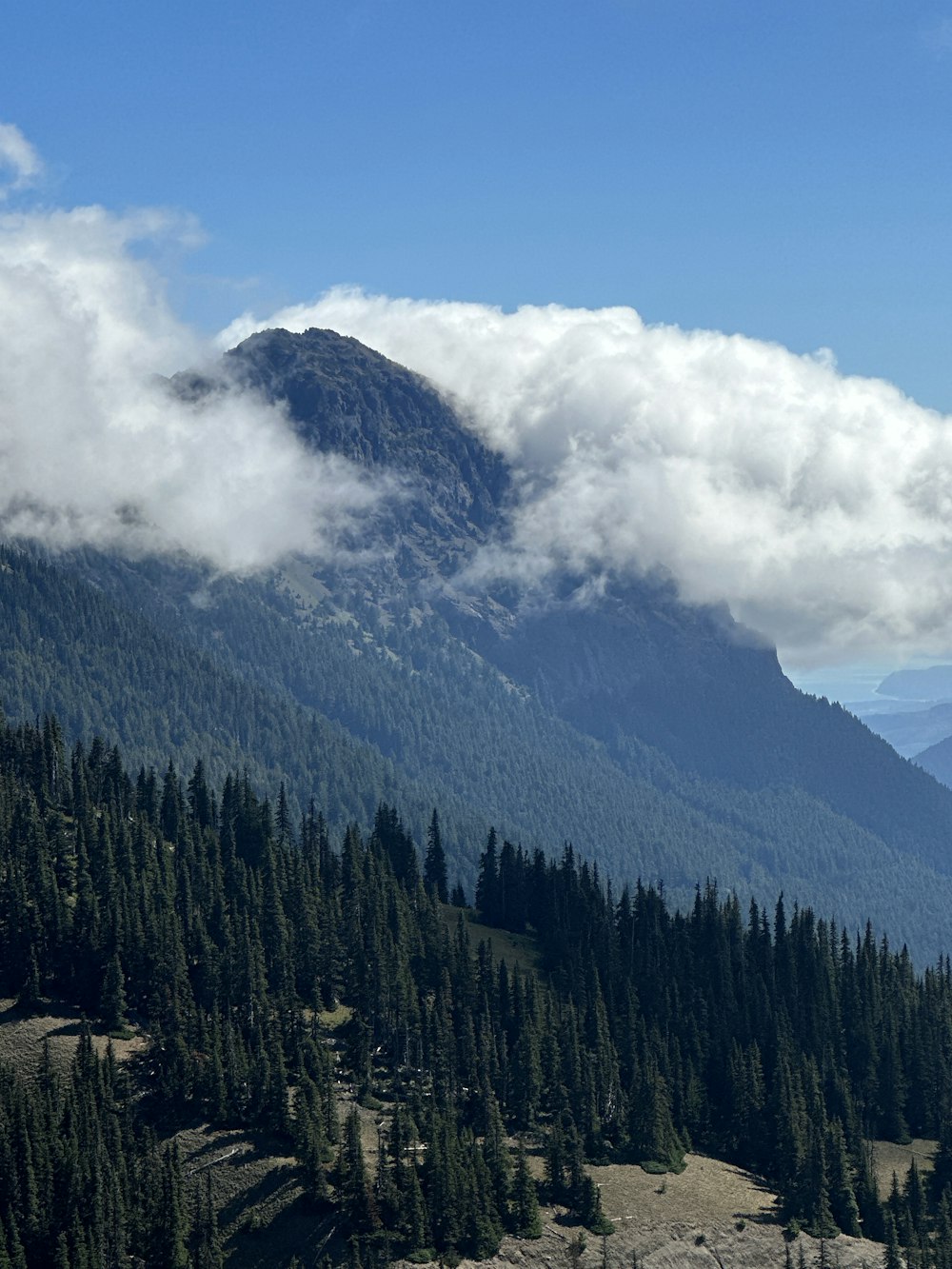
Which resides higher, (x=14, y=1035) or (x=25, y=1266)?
(x=14, y=1035)

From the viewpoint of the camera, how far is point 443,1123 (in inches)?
7584

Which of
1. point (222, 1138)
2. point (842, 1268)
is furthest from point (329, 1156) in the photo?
point (842, 1268)

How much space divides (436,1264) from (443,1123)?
18.8m

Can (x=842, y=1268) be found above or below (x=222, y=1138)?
below

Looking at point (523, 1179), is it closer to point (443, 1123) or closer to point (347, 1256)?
point (443, 1123)

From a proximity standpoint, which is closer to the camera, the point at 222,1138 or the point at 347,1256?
the point at 347,1256

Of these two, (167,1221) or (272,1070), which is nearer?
(167,1221)

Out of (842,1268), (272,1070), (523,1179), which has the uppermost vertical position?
(272,1070)

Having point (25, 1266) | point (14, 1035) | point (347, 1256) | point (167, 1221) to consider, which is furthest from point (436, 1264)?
point (14, 1035)

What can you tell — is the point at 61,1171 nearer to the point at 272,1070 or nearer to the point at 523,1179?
the point at 272,1070

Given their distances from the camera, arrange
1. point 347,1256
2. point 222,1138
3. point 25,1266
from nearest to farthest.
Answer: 1. point 25,1266
2. point 347,1256
3. point 222,1138

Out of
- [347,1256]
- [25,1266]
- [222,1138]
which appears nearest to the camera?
[25,1266]

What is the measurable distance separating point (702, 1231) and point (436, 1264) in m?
35.3

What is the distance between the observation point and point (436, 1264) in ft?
578
